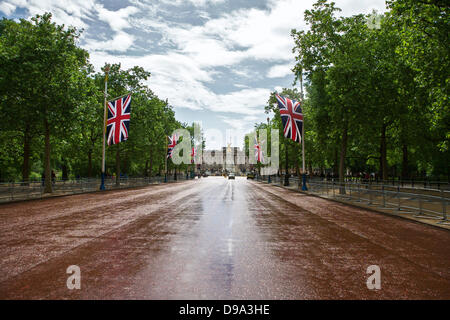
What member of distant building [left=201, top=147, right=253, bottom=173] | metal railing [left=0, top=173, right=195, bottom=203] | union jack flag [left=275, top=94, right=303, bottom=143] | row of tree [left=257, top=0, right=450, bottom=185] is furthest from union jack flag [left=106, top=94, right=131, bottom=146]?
distant building [left=201, top=147, right=253, bottom=173]

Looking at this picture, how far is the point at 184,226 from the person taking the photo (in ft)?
33.0

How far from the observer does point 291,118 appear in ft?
83.1

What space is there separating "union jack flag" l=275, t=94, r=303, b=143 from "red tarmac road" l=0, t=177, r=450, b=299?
1470cm

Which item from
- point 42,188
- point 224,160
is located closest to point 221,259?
point 42,188

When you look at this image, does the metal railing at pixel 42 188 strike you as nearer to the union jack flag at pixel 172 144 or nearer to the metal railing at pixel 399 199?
the union jack flag at pixel 172 144

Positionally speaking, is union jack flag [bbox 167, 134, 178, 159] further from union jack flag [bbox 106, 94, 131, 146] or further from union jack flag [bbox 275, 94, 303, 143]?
union jack flag [bbox 275, 94, 303, 143]

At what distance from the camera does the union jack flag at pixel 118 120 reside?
2712 centimetres

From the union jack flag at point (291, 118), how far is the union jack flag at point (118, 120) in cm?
1410

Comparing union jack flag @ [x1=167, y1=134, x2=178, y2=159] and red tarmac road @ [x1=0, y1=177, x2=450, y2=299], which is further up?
union jack flag @ [x1=167, y1=134, x2=178, y2=159]

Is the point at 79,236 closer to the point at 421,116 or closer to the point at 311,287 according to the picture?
the point at 311,287

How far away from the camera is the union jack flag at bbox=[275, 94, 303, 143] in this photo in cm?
2508

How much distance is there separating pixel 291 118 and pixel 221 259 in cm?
2072

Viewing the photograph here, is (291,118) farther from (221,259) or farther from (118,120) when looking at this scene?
(221,259)

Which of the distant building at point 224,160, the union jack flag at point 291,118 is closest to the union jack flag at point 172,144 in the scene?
the union jack flag at point 291,118
